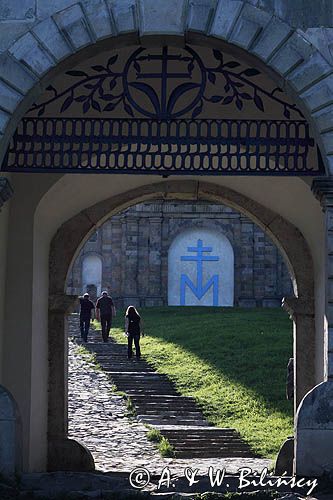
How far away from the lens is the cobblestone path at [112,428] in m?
11.1

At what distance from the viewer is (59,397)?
10680 mm

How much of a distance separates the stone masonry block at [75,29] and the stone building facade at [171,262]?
25.5 m

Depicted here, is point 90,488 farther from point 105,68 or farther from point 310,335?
point 310,335

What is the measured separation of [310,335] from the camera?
10.5 metres

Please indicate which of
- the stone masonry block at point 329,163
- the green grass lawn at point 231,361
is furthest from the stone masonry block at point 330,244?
the green grass lawn at point 231,361

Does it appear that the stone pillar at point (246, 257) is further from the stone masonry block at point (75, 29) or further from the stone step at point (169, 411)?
the stone masonry block at point (75, 29)

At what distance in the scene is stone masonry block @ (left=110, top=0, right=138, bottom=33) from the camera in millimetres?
7109

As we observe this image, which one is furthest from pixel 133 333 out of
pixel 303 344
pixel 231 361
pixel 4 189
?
pixel 4 189

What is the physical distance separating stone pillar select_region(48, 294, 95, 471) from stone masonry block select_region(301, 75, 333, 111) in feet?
14.1

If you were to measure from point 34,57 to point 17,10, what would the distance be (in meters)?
0.38

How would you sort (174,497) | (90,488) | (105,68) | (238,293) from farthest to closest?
(238,293) → (105,68) → (90,488) → (174,497)

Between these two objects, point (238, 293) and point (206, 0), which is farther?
point (238, 293)

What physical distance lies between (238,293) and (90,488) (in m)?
26.2

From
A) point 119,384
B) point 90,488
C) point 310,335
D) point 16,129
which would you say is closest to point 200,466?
point 310,335
